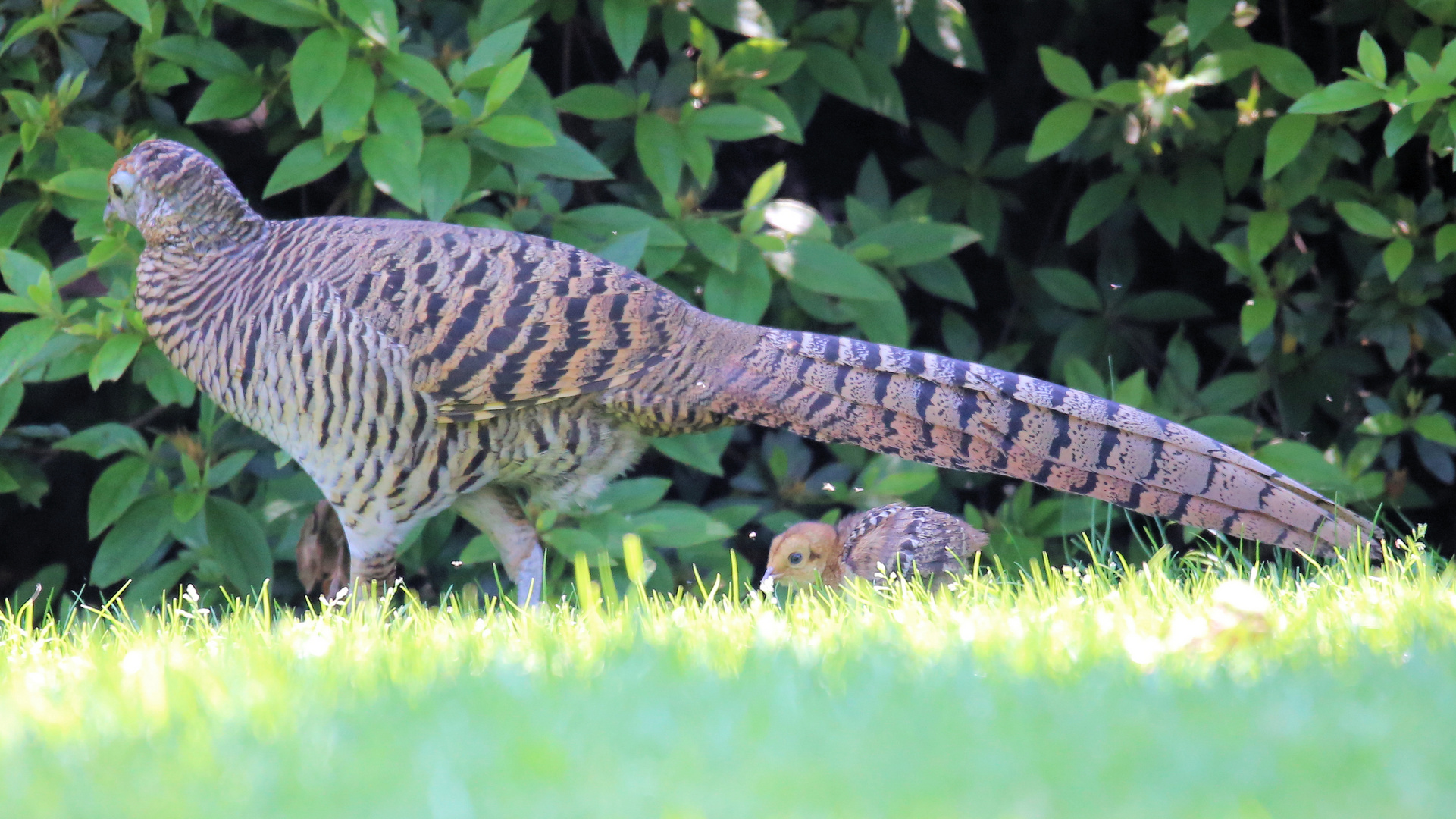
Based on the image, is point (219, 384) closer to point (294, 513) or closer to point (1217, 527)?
point (294, 513)

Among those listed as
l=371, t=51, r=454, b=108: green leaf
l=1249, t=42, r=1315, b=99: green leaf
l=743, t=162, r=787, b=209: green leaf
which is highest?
l=371, t=51, r=454, b=108: green leaf

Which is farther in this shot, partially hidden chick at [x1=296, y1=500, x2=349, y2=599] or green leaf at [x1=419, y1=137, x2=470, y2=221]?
partially hidden chick at [x1=296, y1=500, x2=349, y2=599]

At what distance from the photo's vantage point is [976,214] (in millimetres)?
5887

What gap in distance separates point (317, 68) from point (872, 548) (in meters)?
2.44

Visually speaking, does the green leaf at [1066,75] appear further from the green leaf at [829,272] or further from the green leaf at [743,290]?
the green leaf at [743,290]

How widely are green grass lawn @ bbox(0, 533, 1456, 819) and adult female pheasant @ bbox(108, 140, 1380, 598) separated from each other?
731mm

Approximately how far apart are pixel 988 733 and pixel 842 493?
3.21 meters

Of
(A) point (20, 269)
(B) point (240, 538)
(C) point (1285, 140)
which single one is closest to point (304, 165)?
(A) point (20, 269)

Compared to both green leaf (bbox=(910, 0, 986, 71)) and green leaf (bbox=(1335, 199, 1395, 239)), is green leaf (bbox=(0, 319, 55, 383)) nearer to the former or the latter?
green leaf (bbox=(910, 0, 986, 71))

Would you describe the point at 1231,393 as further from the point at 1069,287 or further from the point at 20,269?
the point at 20,269

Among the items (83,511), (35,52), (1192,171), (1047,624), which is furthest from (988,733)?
(83,511)

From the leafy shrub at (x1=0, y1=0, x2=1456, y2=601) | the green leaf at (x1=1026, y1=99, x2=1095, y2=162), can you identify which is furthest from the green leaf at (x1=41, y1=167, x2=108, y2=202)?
the green leaf at (x1=1026, y1=99, x2=1095, y2=162)

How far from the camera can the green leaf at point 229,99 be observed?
15.7 feet

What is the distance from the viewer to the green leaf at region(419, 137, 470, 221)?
4562 millimetres
